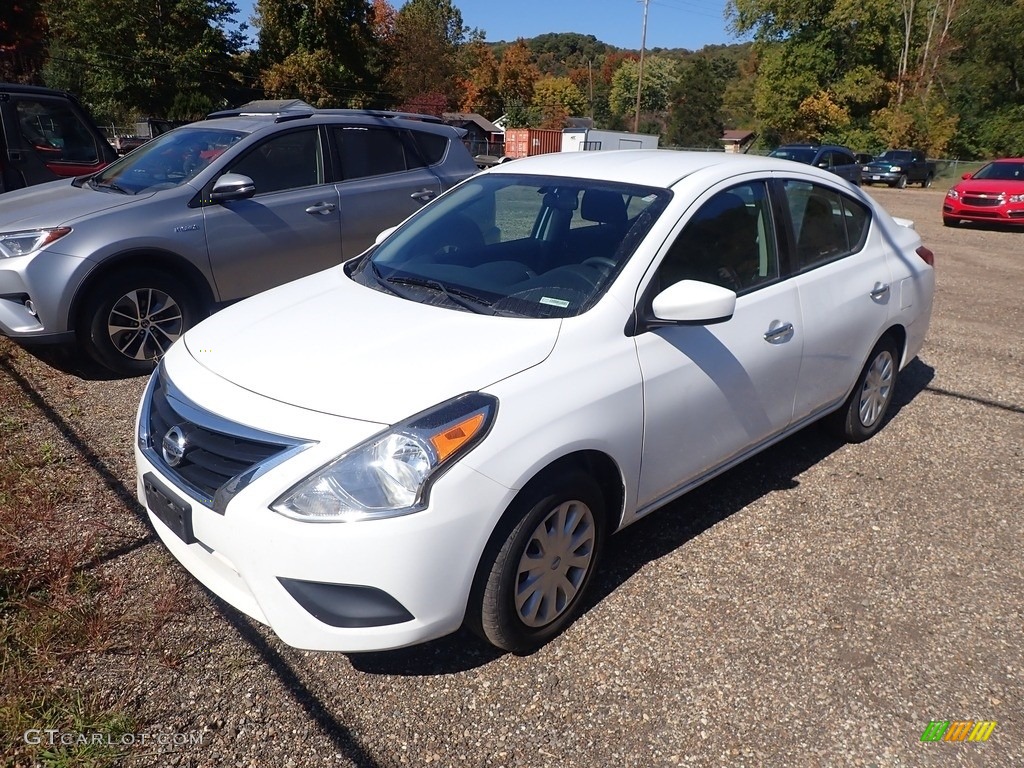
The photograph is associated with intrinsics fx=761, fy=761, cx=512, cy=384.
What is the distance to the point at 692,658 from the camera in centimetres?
280

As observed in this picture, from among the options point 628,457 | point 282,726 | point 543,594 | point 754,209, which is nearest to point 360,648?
point 282,726

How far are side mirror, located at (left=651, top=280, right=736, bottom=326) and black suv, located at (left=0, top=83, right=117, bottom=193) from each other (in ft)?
24.3

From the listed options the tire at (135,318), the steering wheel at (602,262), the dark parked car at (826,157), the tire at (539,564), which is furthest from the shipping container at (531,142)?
the tire at (539,564)

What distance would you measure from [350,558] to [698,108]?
89.0 meters

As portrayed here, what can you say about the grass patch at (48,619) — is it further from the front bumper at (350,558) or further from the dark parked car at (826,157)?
the dark parked car at (826,157)

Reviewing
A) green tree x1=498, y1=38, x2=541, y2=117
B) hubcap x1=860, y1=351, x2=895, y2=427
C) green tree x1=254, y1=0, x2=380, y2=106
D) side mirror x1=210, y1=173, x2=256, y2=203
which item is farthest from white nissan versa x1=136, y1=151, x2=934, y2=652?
green tree x1=498, y1=38, x2=541, y2=117

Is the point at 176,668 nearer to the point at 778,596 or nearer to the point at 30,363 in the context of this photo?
the point at 778,596

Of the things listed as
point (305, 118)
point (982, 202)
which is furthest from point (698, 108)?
point (305, 118)

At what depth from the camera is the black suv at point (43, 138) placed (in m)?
7.64

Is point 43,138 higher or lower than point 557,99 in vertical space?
lower

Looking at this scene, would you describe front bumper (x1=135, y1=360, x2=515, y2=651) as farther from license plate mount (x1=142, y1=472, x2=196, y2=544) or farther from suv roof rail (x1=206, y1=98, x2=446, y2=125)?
suv roof rail (x1=206, y1=98, x2=446, y2=125)

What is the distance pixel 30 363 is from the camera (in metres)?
5.59

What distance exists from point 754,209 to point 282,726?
2.96m

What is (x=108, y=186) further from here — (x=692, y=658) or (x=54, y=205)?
(x=692, y=658)
